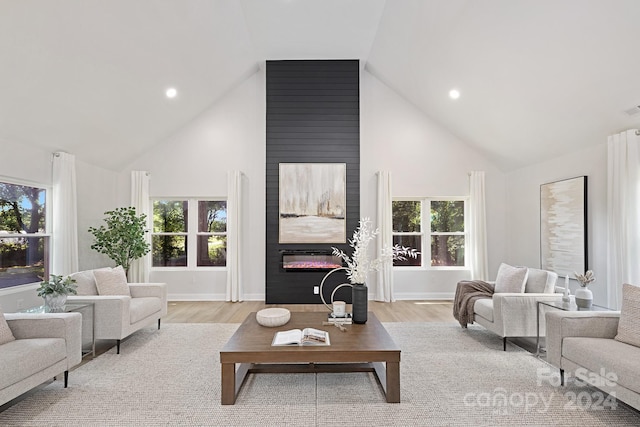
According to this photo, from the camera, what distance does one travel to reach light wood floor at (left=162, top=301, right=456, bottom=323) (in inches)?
199

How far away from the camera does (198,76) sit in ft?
17.8

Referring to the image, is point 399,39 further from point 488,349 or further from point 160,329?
point 160,329

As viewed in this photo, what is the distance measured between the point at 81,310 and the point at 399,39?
5.16m

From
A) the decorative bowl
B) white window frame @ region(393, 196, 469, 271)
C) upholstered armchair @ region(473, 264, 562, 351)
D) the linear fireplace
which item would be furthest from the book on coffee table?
white window frame @ region(393, 196, 469, 271)

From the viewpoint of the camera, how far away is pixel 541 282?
3961mm

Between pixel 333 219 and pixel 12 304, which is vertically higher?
pixel 333 219

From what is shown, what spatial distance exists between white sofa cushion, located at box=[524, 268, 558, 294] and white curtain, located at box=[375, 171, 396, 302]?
2468 millimetres

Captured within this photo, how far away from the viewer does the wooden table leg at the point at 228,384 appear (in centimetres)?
257

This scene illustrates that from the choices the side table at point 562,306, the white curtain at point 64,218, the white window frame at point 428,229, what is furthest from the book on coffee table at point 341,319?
the white curtain at point 64,218

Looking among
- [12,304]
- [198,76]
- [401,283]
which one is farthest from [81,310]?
[401,283]

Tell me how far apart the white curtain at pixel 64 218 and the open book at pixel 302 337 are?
3.63 m

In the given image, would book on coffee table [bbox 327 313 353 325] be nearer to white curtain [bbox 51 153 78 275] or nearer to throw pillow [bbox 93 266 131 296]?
throw pillow [bbox 93 266 131 296]

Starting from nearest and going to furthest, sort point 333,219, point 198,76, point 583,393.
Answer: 1. point 583,393
2. point 198,76
3. point 333,219

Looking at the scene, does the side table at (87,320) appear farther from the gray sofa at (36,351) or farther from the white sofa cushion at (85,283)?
the gray sofa at (36,351)
